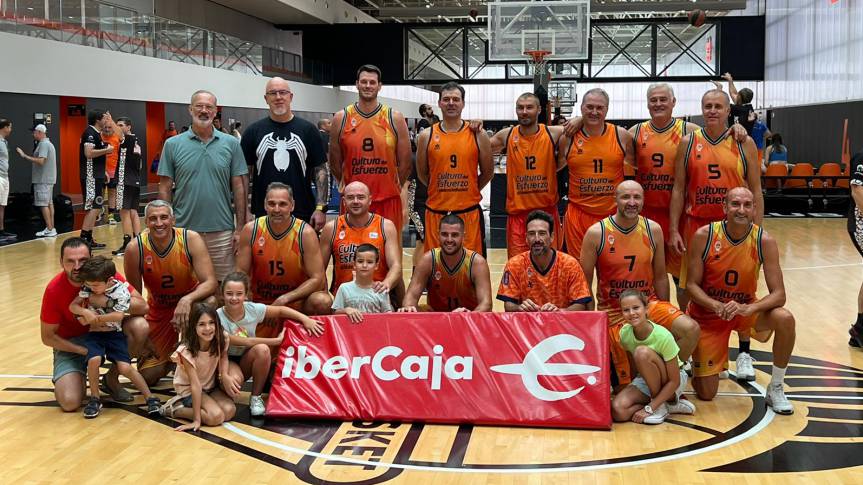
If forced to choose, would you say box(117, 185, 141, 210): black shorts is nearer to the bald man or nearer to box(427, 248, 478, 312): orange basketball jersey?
the bald man

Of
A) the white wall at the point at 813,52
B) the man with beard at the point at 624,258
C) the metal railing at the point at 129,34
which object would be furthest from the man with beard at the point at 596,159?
the white wall at the point at 813,52

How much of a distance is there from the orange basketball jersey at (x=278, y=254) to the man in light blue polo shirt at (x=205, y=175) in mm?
504

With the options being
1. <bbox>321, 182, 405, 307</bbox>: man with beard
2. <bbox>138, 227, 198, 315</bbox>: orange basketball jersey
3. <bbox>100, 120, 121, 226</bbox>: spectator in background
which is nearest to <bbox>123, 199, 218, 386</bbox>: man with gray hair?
<bbox>138, 227, 198, 315</bbox>: orange basketball jersey

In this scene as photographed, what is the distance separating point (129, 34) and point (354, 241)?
43.9ft

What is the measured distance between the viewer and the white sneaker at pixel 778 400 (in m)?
5.40

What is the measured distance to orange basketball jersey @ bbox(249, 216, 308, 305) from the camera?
20.0ft

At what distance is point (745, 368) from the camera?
6.26 meters

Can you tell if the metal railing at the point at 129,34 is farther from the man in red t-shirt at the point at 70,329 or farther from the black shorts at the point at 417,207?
the man in red t-shirt at the point at 70,329

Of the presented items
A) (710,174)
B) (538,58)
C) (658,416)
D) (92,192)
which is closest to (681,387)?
(658,416)

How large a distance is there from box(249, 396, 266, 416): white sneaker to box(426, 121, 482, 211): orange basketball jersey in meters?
2.27

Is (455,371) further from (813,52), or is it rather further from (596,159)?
(813,52)

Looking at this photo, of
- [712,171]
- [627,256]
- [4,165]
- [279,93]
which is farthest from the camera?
[4,165]

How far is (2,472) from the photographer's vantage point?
452 centimetres

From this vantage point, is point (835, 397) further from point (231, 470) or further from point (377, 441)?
point (231, 470)
